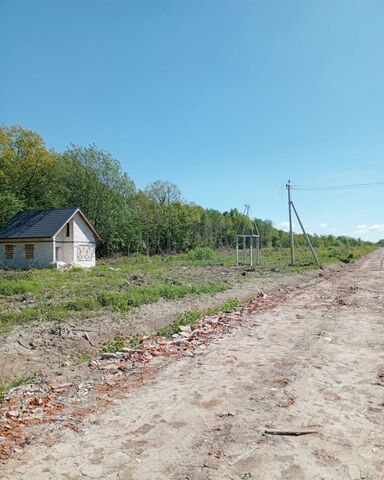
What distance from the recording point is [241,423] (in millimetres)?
4453

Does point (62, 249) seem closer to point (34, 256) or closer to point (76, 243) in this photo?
point (76, 243)

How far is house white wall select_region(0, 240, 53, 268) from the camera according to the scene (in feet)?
96.9

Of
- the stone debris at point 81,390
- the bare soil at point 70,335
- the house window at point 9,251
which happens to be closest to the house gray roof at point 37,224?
the house window at point 9,251

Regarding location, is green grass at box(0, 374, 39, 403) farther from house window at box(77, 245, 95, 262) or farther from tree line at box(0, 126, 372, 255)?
tree line at box(0, 126, 372, 255)

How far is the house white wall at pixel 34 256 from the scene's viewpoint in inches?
1163

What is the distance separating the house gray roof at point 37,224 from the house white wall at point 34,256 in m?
0.62

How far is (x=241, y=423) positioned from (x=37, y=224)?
29.6 metres

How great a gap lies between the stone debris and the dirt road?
291mm

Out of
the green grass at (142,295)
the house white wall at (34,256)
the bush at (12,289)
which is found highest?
the house white wall at (34,256)

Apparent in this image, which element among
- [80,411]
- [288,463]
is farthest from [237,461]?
[80,411]

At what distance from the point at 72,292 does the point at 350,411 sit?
36.3 feet

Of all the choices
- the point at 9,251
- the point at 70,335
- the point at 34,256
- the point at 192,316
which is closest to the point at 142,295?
the point at 192,316

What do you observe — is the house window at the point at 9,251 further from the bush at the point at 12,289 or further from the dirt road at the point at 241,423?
the dirt road at the point at 241,423

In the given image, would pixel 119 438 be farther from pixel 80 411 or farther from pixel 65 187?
pixel 65 187
